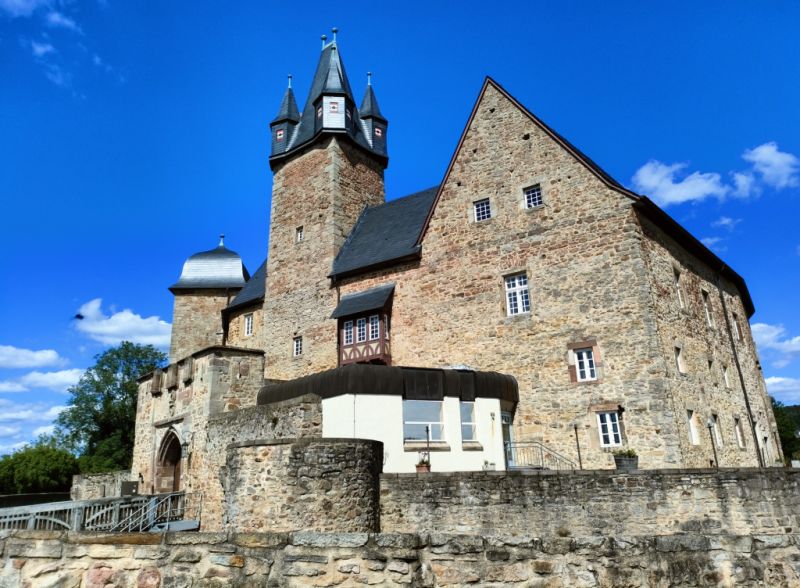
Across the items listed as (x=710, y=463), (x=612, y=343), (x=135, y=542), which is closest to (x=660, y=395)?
(x=612, y=343)

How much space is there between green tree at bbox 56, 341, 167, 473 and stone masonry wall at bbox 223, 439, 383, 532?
112ft

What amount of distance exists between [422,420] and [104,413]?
3686 cm

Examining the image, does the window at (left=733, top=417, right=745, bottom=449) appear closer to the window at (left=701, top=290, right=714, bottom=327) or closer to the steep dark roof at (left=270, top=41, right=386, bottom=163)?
the window at (left=701, top=290, right=714, bottom=327)

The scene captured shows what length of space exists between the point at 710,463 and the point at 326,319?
1320cm

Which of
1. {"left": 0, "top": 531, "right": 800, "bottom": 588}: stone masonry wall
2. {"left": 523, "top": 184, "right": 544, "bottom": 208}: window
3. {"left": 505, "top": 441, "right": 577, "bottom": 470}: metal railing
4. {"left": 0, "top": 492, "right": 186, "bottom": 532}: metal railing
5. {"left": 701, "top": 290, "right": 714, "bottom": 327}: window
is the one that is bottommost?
{"left": 0, "top": 531, "right": 800, "bottom": 588}: stone masonry wall

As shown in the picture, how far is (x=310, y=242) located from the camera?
80.7ft

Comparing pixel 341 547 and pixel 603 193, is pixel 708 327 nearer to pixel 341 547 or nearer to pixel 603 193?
pixel 603 193

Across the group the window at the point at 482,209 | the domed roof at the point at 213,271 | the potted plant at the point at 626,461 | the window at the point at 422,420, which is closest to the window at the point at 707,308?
the potted plant at the point at 626,461

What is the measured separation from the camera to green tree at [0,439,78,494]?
33000mm

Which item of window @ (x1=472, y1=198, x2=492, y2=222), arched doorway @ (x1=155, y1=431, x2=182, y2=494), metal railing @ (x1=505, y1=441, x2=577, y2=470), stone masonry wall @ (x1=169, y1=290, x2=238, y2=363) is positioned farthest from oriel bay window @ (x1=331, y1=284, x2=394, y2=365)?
stone masonry wall @ (x1=169, y1=290, x2=238, y2=363)

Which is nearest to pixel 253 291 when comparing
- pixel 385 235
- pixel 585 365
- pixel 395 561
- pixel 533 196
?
pixel 385 235

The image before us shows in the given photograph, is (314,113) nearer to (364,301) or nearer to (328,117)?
(328,117)

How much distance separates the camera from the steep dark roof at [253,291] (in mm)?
26578

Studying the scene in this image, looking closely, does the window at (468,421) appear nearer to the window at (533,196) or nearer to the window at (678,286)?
the window at (533,196)
